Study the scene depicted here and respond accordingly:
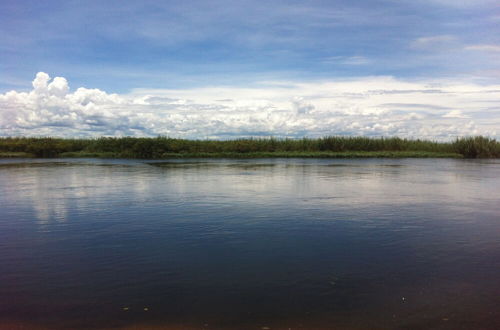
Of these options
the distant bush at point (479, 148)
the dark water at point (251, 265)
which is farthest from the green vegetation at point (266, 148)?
the dark water at point (251, 265)

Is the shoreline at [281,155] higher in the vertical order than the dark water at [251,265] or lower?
higher

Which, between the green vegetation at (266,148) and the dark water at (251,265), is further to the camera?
the green vegetation at (266,148)

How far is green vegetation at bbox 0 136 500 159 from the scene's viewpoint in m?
67.9

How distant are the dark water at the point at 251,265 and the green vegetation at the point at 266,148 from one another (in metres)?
54.1

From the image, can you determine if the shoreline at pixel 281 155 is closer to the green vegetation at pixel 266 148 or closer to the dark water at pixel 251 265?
the green vegetation at pixel 266 148

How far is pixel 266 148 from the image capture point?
7431 centimetres

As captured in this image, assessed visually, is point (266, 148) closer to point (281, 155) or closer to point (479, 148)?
point (281, 155)

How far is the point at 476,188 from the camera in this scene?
72.1ft

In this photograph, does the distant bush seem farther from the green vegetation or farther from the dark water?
the dark water

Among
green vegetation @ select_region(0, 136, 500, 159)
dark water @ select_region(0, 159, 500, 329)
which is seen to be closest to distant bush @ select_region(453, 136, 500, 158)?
green vegetation @ select_region(0, 136, 500, 159)

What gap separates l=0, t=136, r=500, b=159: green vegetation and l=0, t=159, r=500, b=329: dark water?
54102mm

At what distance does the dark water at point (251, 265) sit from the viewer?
620 centimetres

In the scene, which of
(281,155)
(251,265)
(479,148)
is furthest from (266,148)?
(251,265)

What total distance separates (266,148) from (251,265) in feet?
217
